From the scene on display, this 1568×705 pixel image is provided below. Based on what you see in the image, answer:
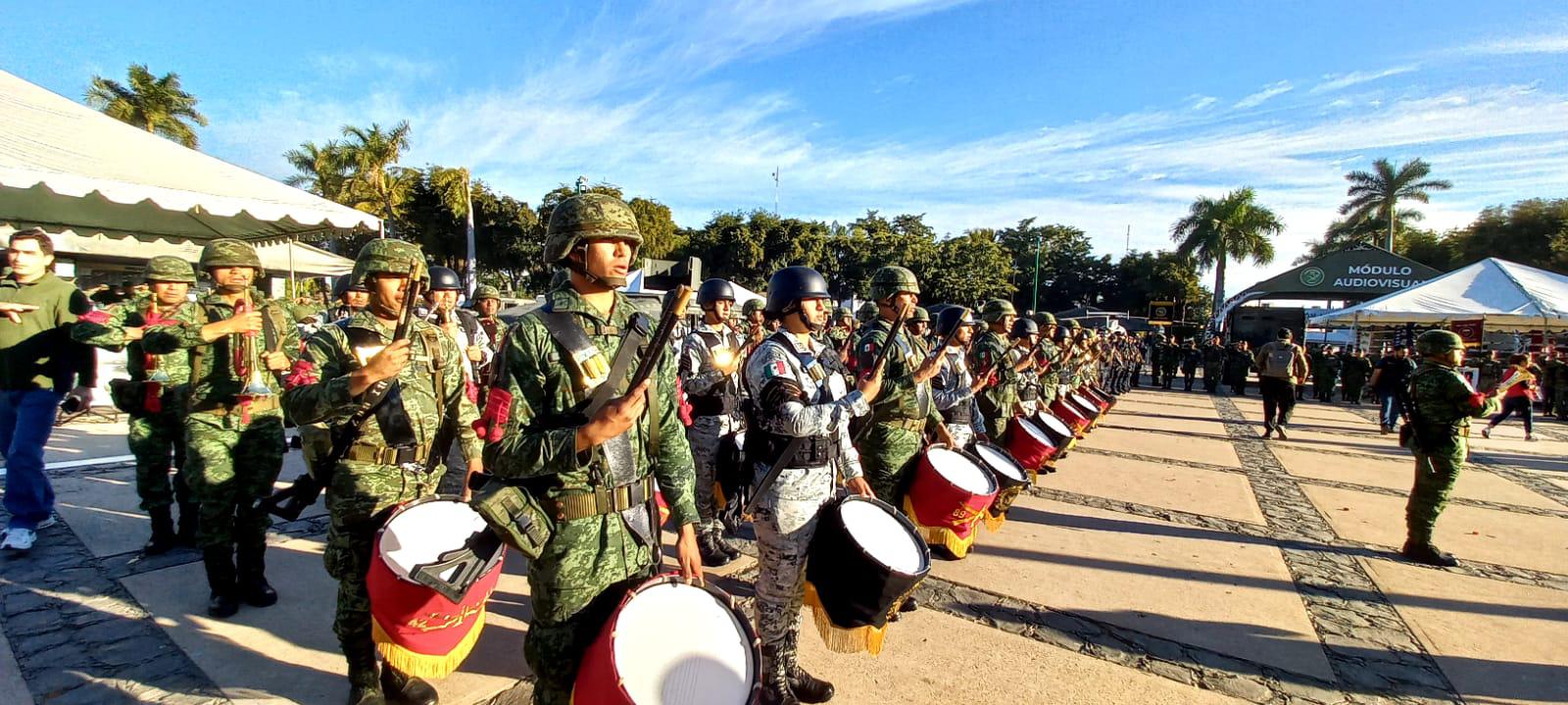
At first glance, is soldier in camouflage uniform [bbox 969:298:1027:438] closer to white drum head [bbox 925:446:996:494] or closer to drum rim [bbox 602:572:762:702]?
white drum head [bbox 925:446:996:494]

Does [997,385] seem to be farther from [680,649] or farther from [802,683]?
[680,649]

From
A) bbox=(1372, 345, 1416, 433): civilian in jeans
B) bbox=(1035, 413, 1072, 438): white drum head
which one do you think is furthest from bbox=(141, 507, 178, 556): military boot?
bbox=(1372, 345, 1416, 433): civilian in jeans

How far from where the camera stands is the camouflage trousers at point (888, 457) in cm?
416

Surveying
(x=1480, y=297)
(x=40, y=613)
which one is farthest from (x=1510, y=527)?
(x=1480, y=297)

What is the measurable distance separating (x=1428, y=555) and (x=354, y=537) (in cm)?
726

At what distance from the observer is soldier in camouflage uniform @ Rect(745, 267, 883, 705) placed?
2.96 meters

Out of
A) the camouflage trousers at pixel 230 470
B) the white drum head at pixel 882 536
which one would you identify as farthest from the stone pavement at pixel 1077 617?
the white drum head at pixel 882 536

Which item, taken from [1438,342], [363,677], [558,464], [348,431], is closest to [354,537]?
[348,431]

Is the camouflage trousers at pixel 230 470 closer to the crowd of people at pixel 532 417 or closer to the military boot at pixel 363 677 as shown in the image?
the crowd of people at pixel 532 417

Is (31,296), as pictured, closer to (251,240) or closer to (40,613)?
(40,613)

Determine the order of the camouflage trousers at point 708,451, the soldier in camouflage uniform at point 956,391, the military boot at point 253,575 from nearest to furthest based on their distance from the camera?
the military boot at point 253,575 → the soldier in camouflage uniform at point 956,391 → the camouflage trousers at point 708,451

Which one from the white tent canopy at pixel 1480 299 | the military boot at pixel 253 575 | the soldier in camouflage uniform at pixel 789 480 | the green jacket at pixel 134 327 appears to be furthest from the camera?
the white tent canopy at pixel 1480 299

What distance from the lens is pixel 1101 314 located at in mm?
33406

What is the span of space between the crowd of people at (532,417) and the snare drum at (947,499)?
0.15m
